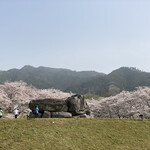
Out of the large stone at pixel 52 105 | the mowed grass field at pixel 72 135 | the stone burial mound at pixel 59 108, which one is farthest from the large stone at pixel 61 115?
the mowed grass field at pixel 72 135

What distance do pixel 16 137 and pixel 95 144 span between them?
29.1 ft

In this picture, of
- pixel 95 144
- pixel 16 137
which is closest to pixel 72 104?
pixel 95 144

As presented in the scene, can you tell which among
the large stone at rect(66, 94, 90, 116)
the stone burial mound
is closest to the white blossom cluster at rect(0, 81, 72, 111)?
the stone burial mound

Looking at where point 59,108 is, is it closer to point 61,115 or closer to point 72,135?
point 61,115

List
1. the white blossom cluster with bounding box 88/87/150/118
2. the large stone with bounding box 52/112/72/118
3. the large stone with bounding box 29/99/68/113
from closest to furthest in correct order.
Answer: the large stone with bounding box 52/112/72/118 < the large stone with bounding box 29/99/68/113 < the white blossom cluster with bounding box 88/87/150/118

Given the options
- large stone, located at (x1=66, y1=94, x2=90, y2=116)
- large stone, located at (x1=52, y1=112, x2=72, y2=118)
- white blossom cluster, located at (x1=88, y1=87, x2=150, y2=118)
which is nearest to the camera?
large stone, located at (x1=52, y1=112, x2=72, y2=118)

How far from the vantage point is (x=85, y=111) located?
3459 cm

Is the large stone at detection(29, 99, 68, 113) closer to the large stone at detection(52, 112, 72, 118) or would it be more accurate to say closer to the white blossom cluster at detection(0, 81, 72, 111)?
the large stone at detection(52, 112, 72, 118)

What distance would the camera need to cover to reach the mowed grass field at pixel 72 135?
60.2ft

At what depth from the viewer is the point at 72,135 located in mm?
21469

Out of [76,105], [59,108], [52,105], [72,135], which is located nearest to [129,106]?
[76,105]

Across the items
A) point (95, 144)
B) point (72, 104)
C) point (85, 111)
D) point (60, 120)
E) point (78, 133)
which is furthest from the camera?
point (85, 111)

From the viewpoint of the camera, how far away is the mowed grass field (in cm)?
1834

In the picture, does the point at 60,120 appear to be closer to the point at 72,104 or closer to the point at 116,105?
the point at 72,104
